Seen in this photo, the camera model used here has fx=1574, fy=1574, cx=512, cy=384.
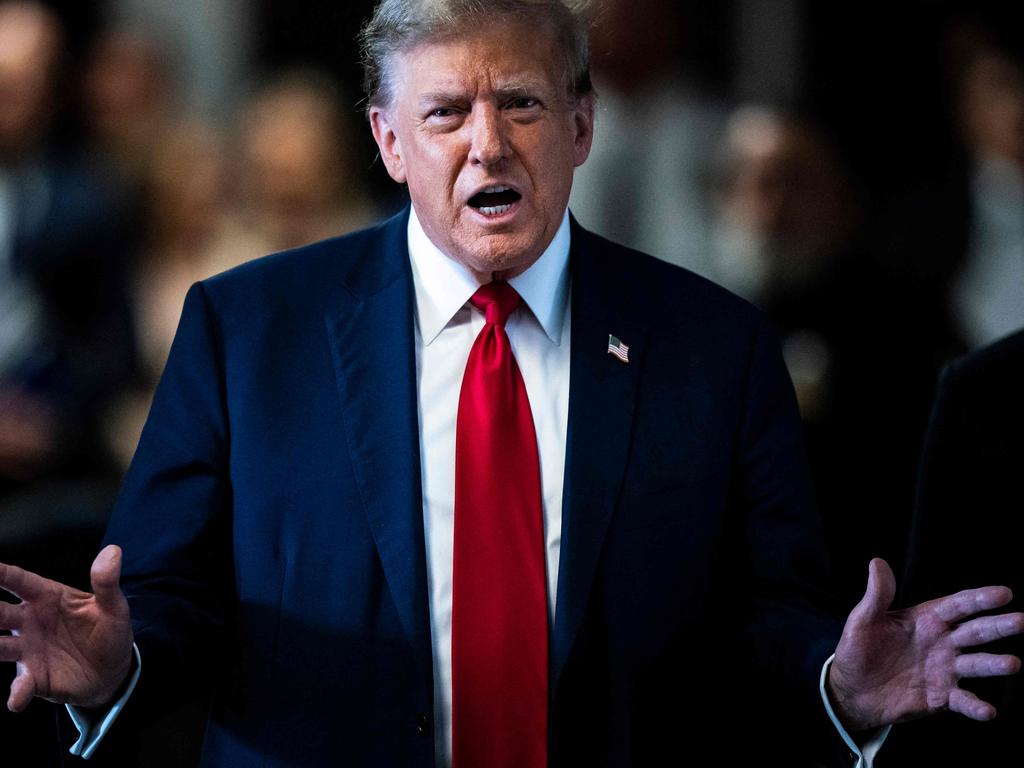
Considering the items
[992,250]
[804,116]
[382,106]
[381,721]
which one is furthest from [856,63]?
[381,721]

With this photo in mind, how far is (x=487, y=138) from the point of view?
1.94 m

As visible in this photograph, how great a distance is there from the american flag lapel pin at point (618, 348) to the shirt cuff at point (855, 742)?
46 centimetres

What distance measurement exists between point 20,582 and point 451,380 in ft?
1.96

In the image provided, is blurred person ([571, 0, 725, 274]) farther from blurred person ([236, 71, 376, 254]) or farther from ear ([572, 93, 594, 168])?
ear ([572, 93, 594, 168])

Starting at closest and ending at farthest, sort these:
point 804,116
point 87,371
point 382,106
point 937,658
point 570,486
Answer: point 937,658 → point 570,486 → point 382,106 → point 87,371 → point 804,116

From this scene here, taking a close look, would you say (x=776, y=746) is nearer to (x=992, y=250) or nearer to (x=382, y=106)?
(x=382, y=106)

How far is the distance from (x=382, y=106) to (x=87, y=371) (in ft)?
8.51

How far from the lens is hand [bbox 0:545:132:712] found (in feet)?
5.66

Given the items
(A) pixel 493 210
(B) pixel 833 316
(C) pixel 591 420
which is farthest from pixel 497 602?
(B) pixel 833 316

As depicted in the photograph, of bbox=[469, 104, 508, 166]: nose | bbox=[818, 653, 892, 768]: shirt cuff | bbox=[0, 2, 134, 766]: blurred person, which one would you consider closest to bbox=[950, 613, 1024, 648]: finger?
bbox=[818, 653, 892, 768]: shirt cuff

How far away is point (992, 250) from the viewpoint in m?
4.75

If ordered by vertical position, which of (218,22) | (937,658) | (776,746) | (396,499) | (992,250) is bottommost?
(776,746)

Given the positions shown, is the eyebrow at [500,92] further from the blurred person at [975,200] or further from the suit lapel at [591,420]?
the blurred person at [975,200]

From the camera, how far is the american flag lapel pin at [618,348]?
6.74 feet
